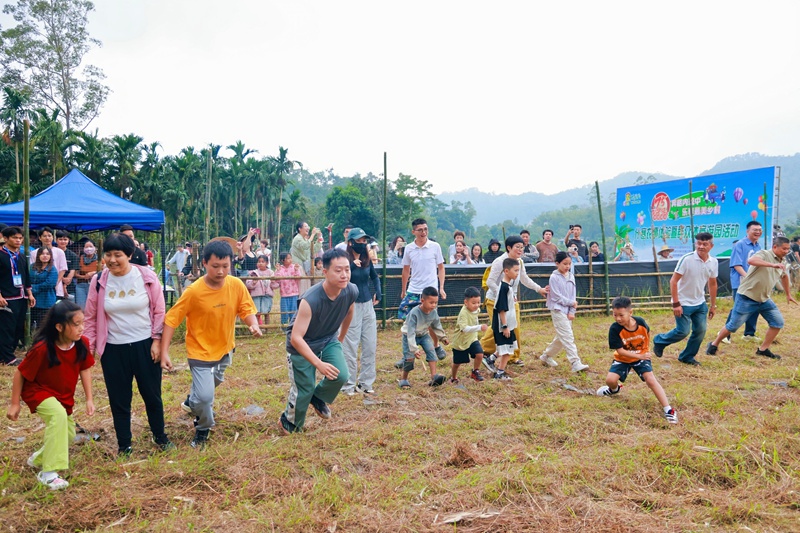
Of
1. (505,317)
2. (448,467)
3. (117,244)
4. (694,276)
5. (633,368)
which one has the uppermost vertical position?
(117,244)

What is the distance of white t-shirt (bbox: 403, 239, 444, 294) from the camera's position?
21.7 feet

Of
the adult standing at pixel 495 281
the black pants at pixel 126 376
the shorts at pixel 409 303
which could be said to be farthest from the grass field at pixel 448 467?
the shorts at pixel 409 303

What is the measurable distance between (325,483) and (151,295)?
6.40 feet

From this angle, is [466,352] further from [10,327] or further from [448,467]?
[10,327]

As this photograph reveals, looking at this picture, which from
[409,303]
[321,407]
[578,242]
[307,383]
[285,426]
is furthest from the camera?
[578,242]

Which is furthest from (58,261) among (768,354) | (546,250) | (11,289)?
(768,354)

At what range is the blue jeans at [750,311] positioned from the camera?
7.43 meters

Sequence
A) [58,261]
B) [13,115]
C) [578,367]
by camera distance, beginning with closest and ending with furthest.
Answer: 1. [578,367]
2. [58,261]
3. [13,115]

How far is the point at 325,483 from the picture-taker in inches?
138

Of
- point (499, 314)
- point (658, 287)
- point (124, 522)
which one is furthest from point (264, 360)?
point (658, 287)

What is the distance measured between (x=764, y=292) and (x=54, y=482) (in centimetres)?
826

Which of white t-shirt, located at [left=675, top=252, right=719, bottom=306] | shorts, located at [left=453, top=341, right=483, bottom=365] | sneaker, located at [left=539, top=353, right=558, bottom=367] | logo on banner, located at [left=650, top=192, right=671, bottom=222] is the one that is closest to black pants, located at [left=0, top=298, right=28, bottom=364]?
shorts, located at [left=453, top=341, right=483, bottom=365]

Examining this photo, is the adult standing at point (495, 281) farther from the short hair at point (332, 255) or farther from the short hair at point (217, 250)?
the short hair at point (217, 250)

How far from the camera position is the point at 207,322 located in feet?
14.0
